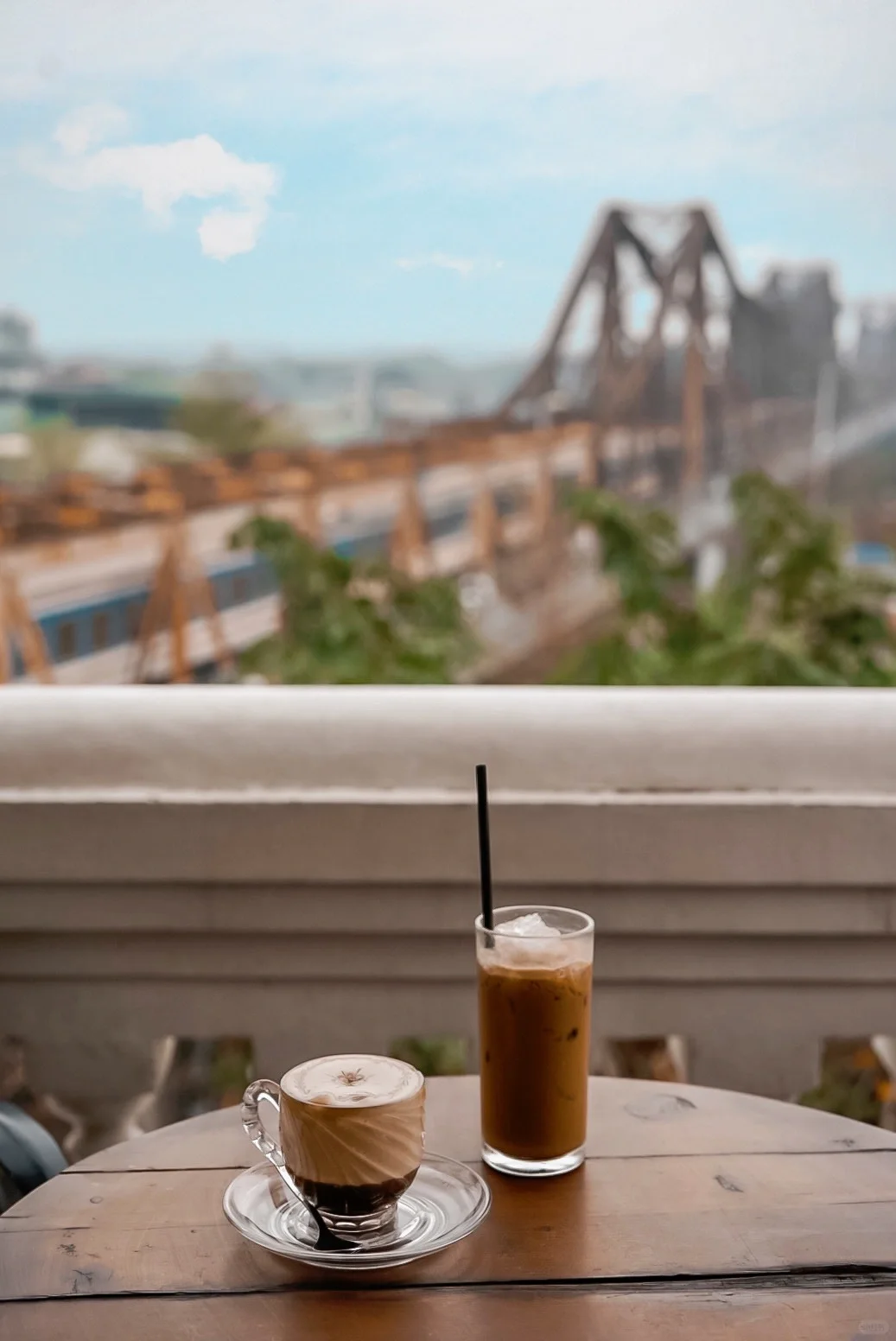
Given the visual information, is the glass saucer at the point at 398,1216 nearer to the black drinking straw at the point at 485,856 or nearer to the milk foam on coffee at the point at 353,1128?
the milk foam on coffee at the point at 353,1128

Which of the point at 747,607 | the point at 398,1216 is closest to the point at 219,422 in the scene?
the point at 747,607

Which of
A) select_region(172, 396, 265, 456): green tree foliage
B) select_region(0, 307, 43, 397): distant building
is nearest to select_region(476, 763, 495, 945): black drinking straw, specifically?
select_region(172, 396, 265, 456): green tree foliage

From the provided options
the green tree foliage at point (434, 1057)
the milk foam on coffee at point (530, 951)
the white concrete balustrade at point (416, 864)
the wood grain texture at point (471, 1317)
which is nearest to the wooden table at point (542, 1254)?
the wood grain texture at point (471, 1317)

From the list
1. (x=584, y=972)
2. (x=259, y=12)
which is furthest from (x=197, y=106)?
(x=584, y=972)

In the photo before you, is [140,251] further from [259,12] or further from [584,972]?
[584,972]

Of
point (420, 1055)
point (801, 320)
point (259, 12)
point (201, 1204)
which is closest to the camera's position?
point (201, 1204)

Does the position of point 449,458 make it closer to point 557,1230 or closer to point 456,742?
point 456,742
